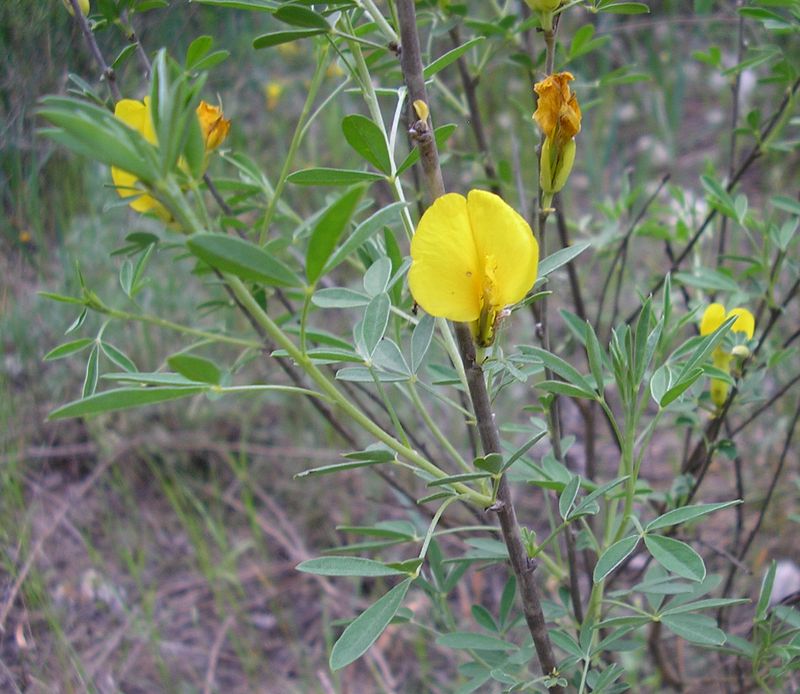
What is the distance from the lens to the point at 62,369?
5.72ft

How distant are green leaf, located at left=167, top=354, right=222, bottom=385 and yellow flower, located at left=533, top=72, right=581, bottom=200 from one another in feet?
0.98

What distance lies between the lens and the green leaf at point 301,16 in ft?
1.67

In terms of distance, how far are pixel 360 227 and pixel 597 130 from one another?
2.45 metres

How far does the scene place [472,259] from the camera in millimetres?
520

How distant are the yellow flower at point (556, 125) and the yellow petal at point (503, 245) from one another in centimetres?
12

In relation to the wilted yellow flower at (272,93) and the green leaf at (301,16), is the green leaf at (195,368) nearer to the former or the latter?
the green leaf at (301,16)

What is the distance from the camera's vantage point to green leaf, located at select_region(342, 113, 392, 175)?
55cm

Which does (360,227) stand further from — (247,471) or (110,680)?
(247,471)

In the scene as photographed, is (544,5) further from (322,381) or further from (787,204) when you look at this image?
(787,204)

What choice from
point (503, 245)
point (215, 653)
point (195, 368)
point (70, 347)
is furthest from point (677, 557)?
point (215, 653)

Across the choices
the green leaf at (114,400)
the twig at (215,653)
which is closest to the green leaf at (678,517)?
the green leaf at (114,400)

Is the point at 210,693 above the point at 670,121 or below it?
below

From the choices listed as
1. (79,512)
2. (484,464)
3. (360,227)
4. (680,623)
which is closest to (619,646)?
(680,623)

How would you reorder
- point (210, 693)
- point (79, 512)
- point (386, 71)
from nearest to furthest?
point (386, 71) < point (210, 693) < point (79, 512)
